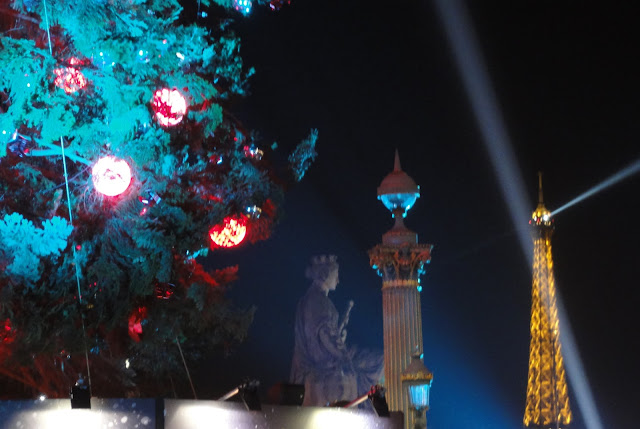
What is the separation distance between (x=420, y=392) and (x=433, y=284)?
11.0 m

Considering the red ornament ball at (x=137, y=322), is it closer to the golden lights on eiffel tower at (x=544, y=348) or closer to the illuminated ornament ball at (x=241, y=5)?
the illuminated ornament ball at (x=241, y=5)

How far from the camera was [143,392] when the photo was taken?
15.1 meters

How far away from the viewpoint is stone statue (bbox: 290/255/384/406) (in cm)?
1828

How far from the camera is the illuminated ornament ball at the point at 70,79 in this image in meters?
10.4

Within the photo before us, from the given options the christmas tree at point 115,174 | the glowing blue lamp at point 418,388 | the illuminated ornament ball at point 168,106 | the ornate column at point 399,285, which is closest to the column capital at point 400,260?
the ornate column at point 399,285

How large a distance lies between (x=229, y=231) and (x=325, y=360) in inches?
251

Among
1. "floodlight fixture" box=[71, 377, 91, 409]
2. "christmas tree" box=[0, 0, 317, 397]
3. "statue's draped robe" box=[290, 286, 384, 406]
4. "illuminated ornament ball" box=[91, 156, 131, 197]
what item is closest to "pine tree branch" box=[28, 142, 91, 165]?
"christmas tree" box=[0, 0, 317, 397]

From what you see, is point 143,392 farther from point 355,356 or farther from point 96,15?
point 96,15

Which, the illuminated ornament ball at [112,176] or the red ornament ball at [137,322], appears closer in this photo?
the illuminated ornament ball at [112,176]

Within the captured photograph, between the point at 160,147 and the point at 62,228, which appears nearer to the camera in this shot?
the point at 62,228

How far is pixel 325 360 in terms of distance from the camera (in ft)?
60.6

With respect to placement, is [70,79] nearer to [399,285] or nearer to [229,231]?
[229,231]

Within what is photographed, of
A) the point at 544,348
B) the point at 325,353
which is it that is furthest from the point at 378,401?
the point at 544,348

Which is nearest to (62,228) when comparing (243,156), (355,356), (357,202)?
(243,156)
